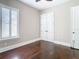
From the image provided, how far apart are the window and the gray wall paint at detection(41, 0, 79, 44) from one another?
2738mm

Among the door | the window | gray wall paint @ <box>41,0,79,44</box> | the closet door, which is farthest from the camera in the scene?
the closet door

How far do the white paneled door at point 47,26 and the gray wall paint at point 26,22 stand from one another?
1.59ft

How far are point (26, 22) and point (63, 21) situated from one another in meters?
2.53

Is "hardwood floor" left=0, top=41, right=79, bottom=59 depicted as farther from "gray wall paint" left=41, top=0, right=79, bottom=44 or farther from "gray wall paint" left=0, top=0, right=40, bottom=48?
"gray wall paint" left=41, top=0, right=79, bottom=44

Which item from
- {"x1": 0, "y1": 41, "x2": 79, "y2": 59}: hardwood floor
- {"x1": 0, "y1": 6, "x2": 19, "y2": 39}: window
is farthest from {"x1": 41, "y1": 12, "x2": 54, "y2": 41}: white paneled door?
{"x1": 0, "y1": 6, "x2": 19, "y2": 39}: window

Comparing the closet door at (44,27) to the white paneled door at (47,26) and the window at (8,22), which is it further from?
the window at (8,22)

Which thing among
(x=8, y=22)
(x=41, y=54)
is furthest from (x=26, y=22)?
(x=41, y=54)

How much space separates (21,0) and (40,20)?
2.76 meters

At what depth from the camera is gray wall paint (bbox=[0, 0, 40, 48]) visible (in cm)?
417

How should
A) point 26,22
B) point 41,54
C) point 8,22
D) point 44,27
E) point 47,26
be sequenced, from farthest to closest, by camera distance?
point 44,27 → point 47,26 → point 26,22 → point 8,22 → point 41,54

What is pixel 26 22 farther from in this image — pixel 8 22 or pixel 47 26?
pixel 47 26

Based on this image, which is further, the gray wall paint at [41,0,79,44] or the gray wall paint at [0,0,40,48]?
the gray wall paint at [41,0,79,44]

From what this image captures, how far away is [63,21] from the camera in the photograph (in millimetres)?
4984

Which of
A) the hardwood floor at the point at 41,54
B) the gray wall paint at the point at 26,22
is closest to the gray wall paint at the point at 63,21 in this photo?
the hardwood floor at the point at 41,54
